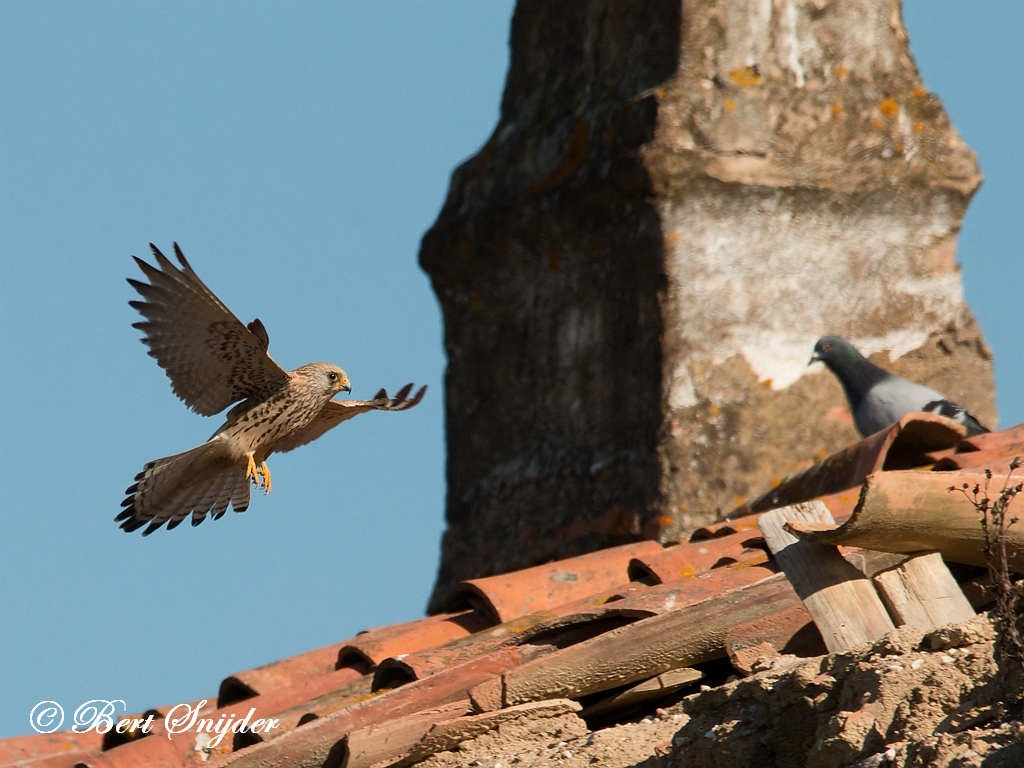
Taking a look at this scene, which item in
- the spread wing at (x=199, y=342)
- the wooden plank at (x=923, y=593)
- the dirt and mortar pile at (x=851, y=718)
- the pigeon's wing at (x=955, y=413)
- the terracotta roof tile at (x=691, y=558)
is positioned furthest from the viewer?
the pigeon's wing at (x=955, y=413)

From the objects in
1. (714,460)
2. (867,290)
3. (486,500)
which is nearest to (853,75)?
(867,290)

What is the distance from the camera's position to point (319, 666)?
3.89 m

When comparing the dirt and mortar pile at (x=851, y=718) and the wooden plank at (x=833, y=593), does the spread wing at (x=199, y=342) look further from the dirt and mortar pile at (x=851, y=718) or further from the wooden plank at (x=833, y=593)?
the wooden plank at (x=833, y=593)

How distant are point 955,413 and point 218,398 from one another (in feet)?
9.22

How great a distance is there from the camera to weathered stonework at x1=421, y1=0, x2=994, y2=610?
5602 millimetres

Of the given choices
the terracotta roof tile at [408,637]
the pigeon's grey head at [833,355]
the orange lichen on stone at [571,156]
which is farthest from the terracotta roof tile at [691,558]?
the orange lichen on stone at [571,156]

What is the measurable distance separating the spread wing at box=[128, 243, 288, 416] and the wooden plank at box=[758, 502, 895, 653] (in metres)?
2.00

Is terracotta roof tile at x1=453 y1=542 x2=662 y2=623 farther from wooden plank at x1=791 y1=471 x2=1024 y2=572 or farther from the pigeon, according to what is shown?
the pigeon

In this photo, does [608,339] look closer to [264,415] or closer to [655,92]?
[655,92]

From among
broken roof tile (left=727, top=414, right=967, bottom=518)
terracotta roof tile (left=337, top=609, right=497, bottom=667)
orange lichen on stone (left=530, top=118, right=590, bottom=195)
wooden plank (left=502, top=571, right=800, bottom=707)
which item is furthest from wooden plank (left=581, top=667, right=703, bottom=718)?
orange lichen on stone (left=530, top=118, right=590, bottom=195)

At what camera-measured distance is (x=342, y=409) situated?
4633mm

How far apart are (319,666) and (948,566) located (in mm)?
1803

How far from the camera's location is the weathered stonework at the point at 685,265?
5.60 metres

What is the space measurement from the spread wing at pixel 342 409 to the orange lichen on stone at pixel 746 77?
202 centimetres
